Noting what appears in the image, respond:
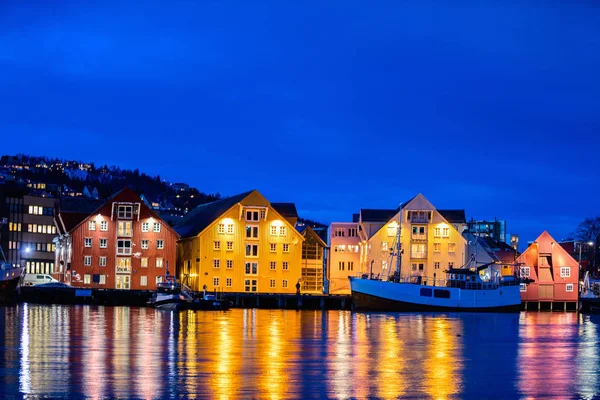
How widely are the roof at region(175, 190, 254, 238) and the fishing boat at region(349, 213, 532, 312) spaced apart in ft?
59.3

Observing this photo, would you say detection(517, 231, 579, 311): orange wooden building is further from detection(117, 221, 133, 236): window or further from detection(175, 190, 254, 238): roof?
detection(117, 221, 133, 236): window

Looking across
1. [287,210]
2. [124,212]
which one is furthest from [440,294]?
[124,212]

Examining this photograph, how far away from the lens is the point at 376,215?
118812 millimetres

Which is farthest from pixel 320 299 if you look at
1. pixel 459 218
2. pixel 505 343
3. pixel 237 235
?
pixel 505 343

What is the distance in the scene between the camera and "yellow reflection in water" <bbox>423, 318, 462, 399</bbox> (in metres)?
30.7

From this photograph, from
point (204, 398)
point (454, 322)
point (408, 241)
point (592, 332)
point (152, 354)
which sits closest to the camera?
point (204, 398)

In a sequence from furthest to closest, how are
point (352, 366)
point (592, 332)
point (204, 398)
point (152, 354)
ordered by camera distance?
point (592, 332) → point (152, 354) → point (352, 366) → point (204, 398)

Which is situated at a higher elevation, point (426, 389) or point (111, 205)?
point (111, 205)

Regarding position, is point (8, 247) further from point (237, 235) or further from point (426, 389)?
point (426, 389)

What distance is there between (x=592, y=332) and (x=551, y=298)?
5088 centimetres

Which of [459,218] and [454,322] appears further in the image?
[459,218]

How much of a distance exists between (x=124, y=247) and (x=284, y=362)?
2836 inches

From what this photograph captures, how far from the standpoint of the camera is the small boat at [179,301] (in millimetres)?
90250

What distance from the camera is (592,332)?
217ft
